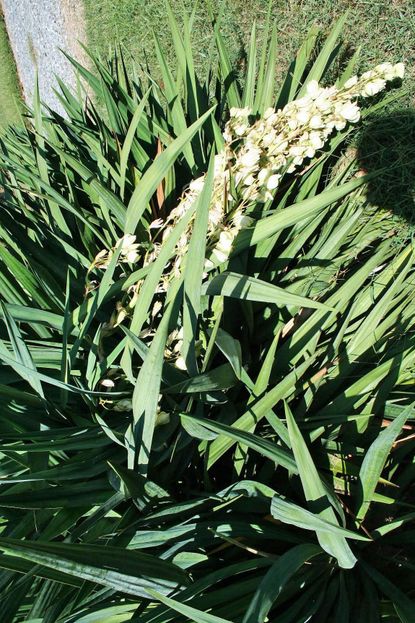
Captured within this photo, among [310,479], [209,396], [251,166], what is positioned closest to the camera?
[310,479]

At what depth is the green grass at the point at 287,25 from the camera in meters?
1.93

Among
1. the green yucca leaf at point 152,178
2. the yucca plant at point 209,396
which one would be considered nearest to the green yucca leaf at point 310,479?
the yucca plant at point 209,396

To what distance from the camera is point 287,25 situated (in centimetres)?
223

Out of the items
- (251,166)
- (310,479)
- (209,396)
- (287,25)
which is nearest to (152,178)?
(251,166)

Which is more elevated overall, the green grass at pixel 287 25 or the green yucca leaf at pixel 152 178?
the green grass at pixel 287 25

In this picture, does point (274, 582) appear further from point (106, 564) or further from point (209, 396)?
point (209, 396)

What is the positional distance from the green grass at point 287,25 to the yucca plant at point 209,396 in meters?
0.36

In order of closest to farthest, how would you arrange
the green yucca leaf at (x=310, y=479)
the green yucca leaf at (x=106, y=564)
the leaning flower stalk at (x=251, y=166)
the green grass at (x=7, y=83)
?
the green yucca leaf at (x=106, y=564) → the green yucca leaf at (x=310, y=479) → the leaning flower stalk at (x=251, y=166) → the green grass at (x=7, y=83)

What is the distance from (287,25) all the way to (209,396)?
69.2 inches

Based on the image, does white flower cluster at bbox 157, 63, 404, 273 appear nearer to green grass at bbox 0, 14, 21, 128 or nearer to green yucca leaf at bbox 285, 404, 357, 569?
green yucca leaf at bbox 285, 404, 357, 569

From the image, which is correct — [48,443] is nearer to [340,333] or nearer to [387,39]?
[340,333]

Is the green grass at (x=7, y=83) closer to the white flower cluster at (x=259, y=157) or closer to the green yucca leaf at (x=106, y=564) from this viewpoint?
the white flower cluster at (x=259, y=157)

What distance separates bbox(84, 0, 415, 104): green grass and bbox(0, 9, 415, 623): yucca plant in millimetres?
356

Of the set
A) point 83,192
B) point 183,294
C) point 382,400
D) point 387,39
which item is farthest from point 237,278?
point 387,39
